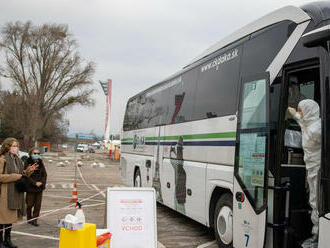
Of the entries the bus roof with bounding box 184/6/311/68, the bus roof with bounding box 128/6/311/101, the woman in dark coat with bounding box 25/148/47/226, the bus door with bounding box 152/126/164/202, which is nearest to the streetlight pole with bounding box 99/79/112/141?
the bus door with bounding box 152/126/164/202

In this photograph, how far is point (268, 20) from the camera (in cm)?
563

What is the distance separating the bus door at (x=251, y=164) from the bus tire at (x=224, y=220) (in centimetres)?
42

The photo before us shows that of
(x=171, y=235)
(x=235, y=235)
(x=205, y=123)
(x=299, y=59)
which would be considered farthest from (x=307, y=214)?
(x=171, y=235)

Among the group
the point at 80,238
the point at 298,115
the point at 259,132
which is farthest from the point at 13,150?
the point at 298,115

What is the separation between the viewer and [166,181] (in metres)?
9.16

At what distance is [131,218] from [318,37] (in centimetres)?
348

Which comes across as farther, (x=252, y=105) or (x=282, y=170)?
(x=252, y=105)

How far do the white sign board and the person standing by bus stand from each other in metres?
1.72

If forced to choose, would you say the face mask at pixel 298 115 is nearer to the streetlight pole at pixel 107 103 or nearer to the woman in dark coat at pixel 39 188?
the woman in dark coat at pixel 39 188

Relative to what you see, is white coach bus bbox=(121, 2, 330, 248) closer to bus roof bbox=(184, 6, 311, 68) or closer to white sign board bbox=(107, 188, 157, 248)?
bus roof bbox=(184, 6, 311, 68)

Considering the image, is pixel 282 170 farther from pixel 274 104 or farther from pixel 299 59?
pixel 299 59

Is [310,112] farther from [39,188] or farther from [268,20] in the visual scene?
[39,188]

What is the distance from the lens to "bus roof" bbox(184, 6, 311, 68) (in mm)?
5004

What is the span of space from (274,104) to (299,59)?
0.68 meters
